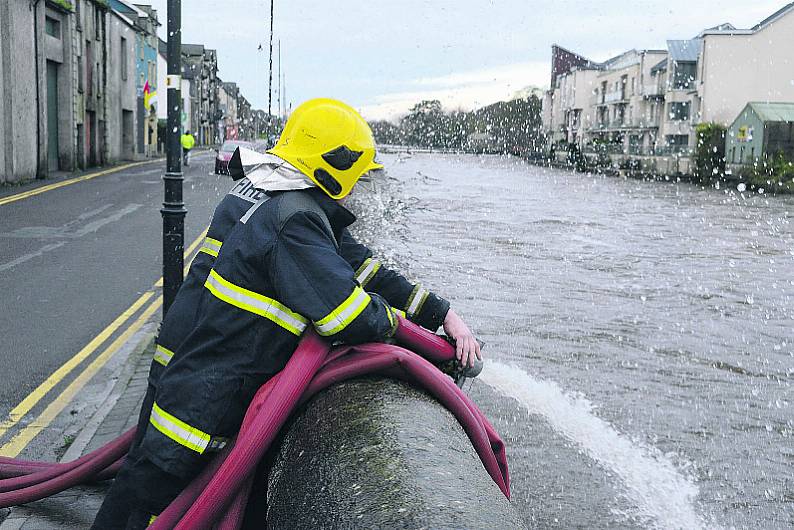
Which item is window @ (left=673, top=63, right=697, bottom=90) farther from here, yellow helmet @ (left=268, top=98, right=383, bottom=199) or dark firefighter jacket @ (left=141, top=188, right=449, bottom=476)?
dark firefighter jacket @ (left=141, top=188, right=449, bottom=476)

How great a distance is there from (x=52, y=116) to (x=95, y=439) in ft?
106

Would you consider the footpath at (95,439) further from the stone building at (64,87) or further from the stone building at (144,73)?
the stone building at (144,73)

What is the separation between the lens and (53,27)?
115ft

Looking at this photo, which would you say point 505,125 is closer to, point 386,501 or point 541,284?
point 541,284

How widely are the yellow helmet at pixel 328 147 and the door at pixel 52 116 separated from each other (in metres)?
33.7

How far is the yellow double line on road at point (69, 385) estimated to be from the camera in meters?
6.23

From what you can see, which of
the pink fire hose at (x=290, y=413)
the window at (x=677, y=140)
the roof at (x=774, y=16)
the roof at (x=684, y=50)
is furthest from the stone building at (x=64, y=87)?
the window at (x=677, y=140)

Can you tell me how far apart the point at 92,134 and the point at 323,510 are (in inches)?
1620

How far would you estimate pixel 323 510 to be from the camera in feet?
7.57

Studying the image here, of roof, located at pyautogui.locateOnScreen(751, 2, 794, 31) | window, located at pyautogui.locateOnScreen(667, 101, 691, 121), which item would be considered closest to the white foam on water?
roof, located at pyautogui.locateOnScreen(751, 2, 794, 31)

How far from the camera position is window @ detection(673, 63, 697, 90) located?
257 ft

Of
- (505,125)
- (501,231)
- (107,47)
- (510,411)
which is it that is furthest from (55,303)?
(505,125)

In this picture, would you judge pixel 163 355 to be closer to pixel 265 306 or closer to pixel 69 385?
pixel 265 306

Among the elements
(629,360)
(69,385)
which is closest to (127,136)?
(629,360)
